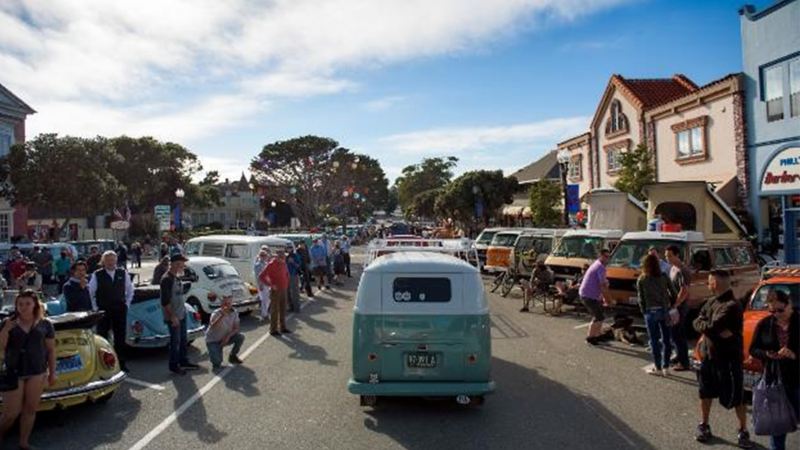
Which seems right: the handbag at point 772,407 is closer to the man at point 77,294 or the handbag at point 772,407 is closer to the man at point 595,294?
the man at point 595,294

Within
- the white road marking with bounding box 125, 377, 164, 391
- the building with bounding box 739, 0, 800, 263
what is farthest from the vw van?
the white road marking with bounding box 125, 377, 164, 391

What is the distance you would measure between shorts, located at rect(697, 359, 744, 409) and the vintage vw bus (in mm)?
2139

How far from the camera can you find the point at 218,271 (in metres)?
14.2

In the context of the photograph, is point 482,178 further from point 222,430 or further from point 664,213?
point 222,430

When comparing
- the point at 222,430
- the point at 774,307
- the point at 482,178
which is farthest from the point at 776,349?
the point at 482,178

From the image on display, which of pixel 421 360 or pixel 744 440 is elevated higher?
pixel 421 360

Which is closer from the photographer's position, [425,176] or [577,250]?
[577,250]

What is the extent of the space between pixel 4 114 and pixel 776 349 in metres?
Result: 41.7

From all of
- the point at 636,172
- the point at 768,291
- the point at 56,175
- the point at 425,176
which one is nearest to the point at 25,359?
the point at 768,291

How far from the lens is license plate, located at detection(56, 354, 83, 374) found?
6969 mm

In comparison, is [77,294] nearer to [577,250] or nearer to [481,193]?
[577,250]

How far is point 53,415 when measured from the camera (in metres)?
7.39

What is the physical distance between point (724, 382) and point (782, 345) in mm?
736

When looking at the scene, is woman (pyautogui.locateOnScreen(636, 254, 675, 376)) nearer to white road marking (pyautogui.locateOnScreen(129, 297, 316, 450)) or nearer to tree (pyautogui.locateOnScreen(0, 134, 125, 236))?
white road marking (pyautogui.locateOnScreen(129, 297, 316, 450))
